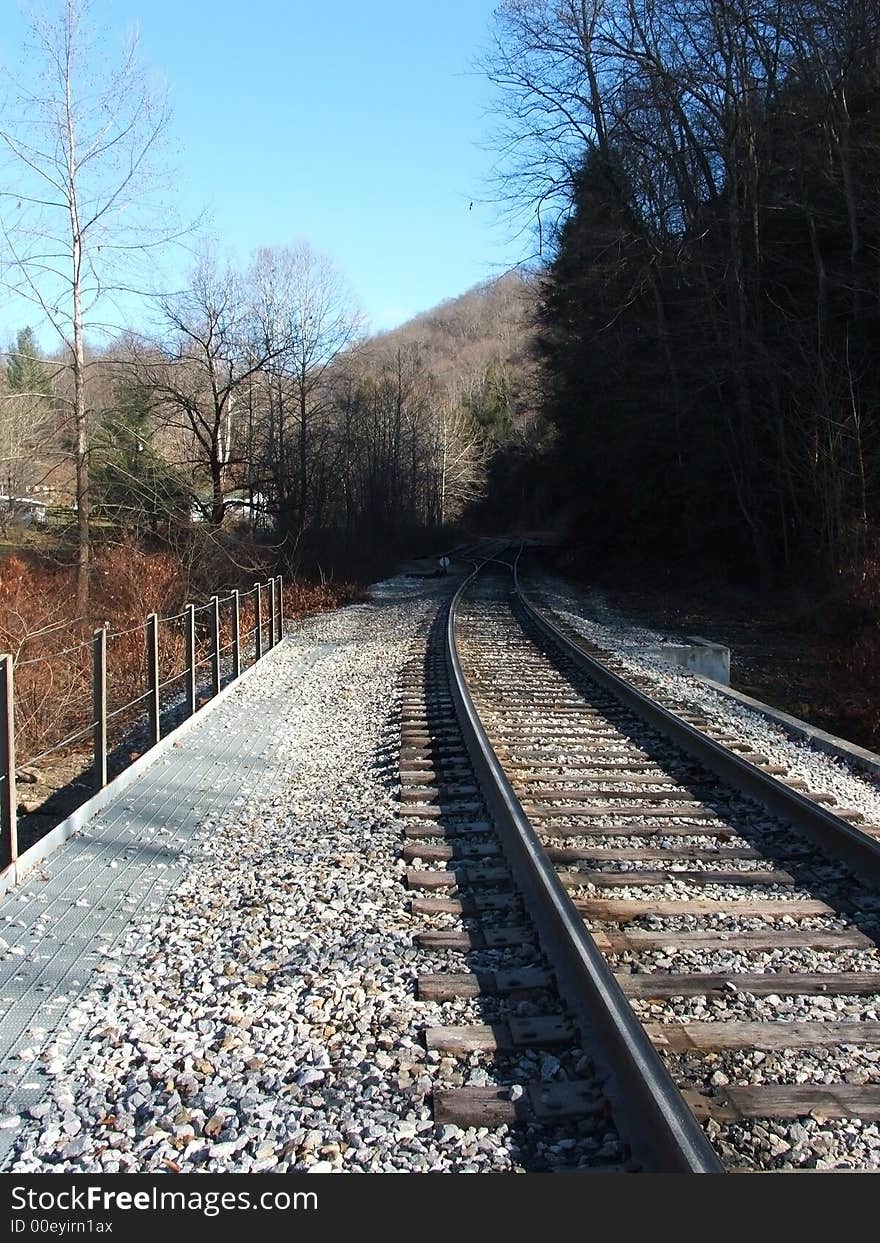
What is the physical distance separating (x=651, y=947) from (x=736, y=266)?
2202cm

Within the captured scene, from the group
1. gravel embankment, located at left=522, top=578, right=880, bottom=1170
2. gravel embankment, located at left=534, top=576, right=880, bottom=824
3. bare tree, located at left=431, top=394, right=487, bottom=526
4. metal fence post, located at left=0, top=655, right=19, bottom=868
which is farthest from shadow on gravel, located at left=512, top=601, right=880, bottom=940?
bare tree, located at left=431, top=394, right=487, bottom=526

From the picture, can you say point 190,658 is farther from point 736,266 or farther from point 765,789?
point 736,266

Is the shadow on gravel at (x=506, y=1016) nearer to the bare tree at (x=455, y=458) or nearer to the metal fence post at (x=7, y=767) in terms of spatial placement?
the metal fence post at (x=7, y=767)

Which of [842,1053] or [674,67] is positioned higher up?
[674,67]

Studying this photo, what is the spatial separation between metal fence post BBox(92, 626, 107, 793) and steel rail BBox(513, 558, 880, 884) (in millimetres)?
4234

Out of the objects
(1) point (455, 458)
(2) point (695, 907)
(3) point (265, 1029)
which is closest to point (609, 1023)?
(3) point (265, 1029)

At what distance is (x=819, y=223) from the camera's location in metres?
22.9

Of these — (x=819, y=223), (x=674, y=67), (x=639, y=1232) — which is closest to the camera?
(x=639, y=1232)

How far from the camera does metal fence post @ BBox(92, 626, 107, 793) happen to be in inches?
287

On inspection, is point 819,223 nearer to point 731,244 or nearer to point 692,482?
point 731,244

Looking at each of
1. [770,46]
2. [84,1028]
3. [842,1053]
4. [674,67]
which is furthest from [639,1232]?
[674,67]

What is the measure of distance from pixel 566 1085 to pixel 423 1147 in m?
0.56

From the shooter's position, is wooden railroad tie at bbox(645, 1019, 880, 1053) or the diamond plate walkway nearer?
wooden railroad tie at bbox(645, 1019, 880, 1053)

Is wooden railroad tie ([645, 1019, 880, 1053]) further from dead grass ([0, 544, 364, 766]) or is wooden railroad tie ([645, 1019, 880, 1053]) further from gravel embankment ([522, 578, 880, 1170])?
dead grass ([0, 544, 364, 766])
